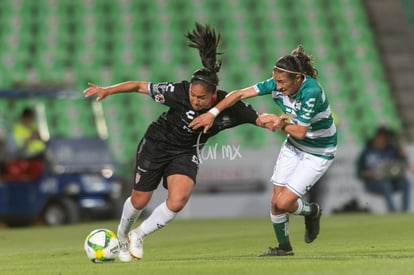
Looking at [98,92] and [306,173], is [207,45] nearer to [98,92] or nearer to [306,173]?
[98,92]

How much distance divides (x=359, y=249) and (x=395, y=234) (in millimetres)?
2536

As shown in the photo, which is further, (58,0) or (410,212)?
(58,0)

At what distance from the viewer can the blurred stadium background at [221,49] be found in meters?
23.8

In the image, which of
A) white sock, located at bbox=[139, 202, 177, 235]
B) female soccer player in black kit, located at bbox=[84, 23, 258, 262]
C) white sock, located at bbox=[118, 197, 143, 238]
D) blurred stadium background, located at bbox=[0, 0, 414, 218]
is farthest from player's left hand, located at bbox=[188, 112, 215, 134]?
blurred stadium background, located at bbox=[0, 0, 414, 218]

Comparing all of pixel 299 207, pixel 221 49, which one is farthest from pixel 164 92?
pixel 221 49

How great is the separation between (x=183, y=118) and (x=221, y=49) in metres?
14.0

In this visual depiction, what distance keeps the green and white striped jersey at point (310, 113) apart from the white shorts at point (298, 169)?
6 centimetres

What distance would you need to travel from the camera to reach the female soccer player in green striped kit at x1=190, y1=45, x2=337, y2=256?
10.1 metres

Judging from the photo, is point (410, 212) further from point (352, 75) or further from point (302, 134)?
point (302, 134)

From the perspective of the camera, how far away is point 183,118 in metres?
10.5

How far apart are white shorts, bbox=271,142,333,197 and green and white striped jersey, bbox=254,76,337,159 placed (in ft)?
0.21

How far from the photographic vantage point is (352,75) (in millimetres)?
25016

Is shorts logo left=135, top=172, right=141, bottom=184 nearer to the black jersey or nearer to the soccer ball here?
the black jersey

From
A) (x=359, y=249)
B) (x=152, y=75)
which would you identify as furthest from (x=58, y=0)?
(x=359, y=249)
